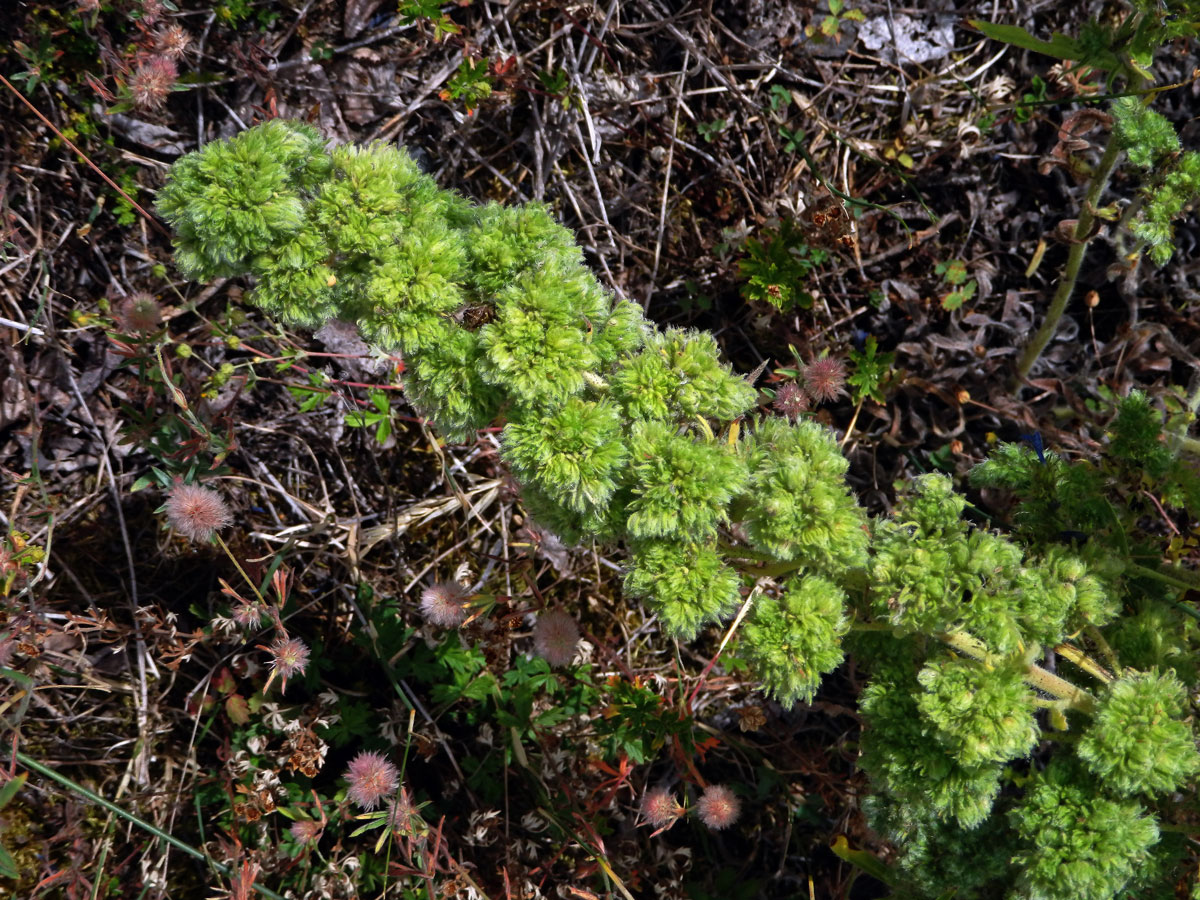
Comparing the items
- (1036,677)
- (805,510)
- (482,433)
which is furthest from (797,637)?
(482,433)

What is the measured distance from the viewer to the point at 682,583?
2359 millimetres

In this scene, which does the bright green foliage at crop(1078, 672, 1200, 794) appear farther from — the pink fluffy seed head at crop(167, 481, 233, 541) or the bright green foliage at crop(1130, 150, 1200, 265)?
the pink fluffy seed head at crop(167, 481, 233, 541)

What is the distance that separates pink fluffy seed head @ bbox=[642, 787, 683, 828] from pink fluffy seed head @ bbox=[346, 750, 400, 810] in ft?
3.44

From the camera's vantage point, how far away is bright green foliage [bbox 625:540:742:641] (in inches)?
92.7

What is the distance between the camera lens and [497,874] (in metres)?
4.00

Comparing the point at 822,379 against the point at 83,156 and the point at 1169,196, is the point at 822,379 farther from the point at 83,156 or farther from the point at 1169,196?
the point at 83,156

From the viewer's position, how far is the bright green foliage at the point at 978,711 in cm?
241

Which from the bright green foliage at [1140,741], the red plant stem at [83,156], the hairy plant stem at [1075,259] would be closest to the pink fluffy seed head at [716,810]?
the bright green foliage at [1140,741]

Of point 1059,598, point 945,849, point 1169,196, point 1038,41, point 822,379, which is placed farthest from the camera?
point 822,379

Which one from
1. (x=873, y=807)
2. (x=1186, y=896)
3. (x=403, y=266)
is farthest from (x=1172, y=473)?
(x=403, y=266)

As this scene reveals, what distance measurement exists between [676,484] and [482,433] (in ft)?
6.85

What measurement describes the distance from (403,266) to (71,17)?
2808 mm

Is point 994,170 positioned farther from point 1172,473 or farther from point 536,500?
point 536,500

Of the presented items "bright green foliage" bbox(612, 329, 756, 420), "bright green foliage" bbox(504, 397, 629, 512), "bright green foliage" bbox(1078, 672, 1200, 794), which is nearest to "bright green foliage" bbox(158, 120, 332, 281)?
"bright green foliage" bbox(504, 397, 629, 512)
